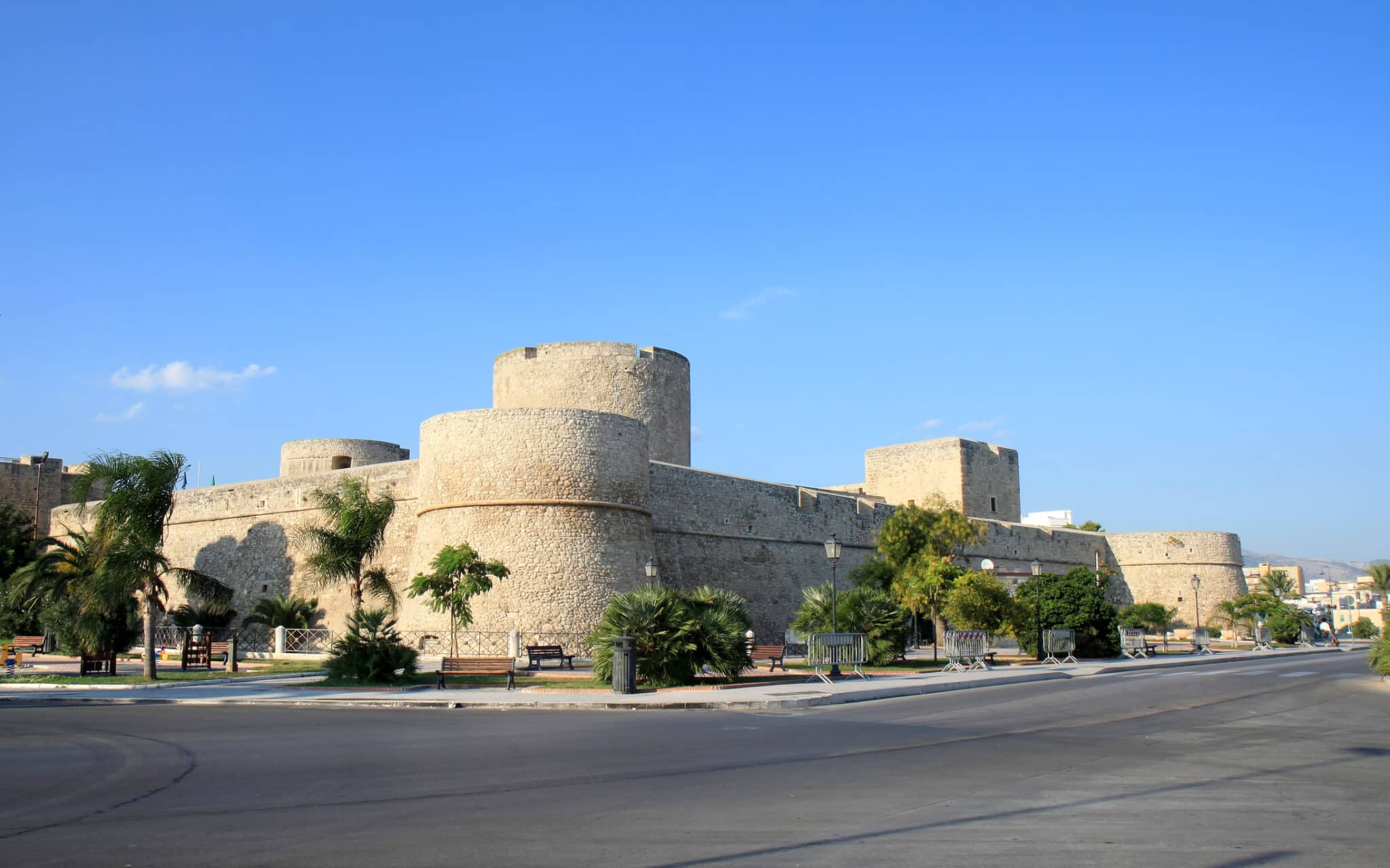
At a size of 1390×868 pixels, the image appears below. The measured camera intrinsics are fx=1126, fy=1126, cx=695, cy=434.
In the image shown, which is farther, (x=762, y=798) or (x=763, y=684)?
(x=763, y=684)

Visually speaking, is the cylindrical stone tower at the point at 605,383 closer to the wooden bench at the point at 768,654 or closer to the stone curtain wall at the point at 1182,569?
the wooden bench at the point at 768,654

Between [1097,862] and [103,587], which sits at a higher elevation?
[103,587]

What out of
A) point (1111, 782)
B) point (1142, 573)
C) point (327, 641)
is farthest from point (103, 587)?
point (1142, 573)

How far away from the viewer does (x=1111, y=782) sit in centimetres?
707

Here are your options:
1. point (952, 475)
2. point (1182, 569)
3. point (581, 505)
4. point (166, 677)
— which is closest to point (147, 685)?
point (166, 677)

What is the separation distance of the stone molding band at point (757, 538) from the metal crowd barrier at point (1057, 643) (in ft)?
21.0

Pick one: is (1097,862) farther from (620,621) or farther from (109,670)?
(109,670)

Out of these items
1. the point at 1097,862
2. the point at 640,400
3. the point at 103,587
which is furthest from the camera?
the point at 640,400

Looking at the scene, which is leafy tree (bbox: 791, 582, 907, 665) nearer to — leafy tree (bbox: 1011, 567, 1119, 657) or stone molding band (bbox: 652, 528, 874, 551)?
leafy tree (bbox: 1011, 567, 1119, 657)

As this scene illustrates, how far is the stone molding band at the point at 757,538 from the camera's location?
28.0 m

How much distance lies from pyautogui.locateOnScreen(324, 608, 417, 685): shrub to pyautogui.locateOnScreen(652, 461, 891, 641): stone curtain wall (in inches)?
405

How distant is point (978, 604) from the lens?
22641mm

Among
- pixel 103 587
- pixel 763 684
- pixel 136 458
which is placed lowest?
pixel 763 684

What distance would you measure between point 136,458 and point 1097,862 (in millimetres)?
19788
